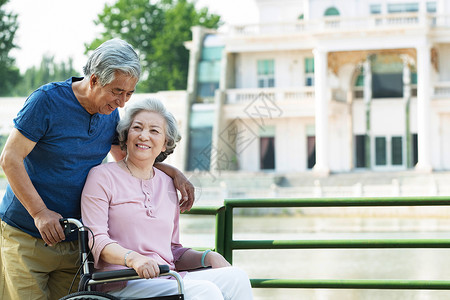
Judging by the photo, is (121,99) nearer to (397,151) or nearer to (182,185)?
(182,185)

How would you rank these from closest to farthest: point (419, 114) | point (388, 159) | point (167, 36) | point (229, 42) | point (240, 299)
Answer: point (240, 299) < point (419, 114) < point (388, 159) < point (229, 42) < point (167, 36)

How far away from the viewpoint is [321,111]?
24.9 metres

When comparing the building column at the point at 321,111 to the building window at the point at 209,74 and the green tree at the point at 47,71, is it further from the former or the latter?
the green tree at the point at 47,71

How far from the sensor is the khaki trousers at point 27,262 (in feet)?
→ 8.82

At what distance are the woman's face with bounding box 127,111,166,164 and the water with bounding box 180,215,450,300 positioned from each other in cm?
558

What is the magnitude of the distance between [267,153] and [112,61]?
81.4ft

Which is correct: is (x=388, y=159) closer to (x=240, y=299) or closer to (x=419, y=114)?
(x=419, y=114)

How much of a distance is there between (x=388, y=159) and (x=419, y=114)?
2362mm

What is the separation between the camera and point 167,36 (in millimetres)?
36188

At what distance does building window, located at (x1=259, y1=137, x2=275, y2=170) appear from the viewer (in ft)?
89.4

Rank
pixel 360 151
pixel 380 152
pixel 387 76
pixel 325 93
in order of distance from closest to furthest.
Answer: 1. pixel 325 93
2. pixel 380 152
3. pixel 360 151
4. pixel 387 76

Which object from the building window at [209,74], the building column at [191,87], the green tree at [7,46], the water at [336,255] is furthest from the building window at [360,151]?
the green tree at [7,46]

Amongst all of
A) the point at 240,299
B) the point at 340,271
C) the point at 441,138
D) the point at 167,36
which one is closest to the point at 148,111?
the point at 240,299

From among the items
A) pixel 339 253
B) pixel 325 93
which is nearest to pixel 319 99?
pixel 325 93
